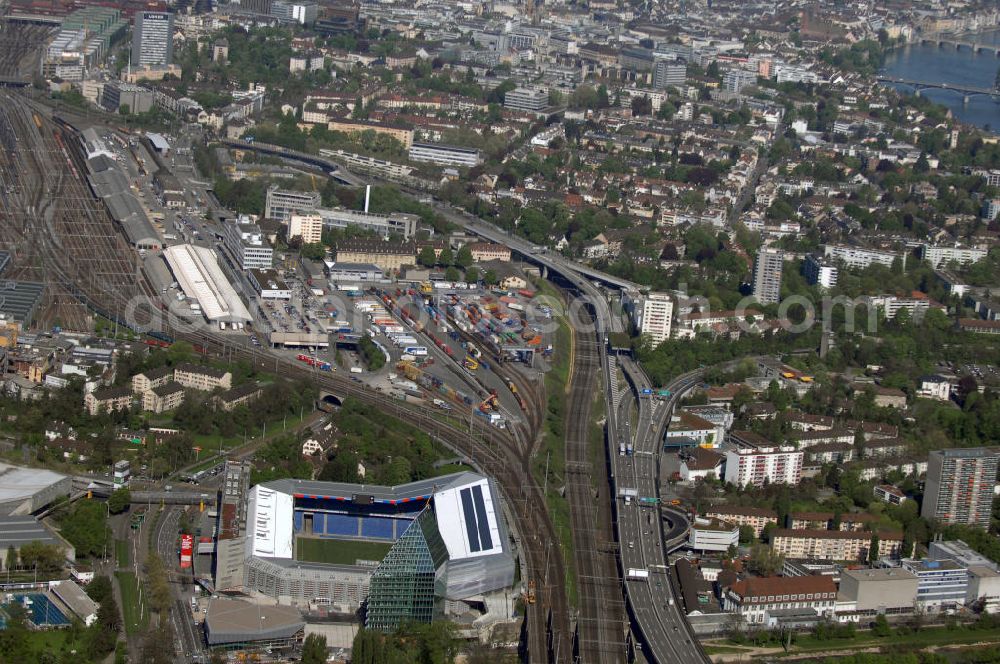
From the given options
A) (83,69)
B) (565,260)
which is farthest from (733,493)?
(83,69)

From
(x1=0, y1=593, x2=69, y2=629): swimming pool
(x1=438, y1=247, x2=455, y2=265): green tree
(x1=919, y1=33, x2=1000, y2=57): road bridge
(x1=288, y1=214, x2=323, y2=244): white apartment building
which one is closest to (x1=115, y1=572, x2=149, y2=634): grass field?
(x1=0, y1=593, x2=69, y2=629): swimming pool

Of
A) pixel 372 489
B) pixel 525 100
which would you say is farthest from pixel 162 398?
pixel 525 100

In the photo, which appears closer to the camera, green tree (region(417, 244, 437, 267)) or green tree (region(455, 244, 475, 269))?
green tree (region(417, 244, 437, 267))

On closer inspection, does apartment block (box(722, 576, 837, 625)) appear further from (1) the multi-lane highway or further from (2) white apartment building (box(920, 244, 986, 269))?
(2) white apartment building (box(920, 244, 986, 269))

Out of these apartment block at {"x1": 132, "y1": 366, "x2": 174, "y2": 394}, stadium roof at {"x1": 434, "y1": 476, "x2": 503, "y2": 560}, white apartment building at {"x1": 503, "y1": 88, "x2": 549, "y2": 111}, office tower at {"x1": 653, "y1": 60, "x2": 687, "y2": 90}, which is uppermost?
office tower at {"x1": 653, "y1": 60, "x2": 687, "y2": 90}

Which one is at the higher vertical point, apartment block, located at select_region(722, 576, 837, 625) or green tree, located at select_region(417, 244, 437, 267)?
green tree, located at select_region(417, 244, 437, 267)

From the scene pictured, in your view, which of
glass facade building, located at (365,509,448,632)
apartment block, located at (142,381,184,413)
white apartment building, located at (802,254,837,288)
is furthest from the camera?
white apartment building, located at (802,254,837,288)

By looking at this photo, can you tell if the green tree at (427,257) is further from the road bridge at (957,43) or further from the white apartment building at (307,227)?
the road bridge at (957,43)
